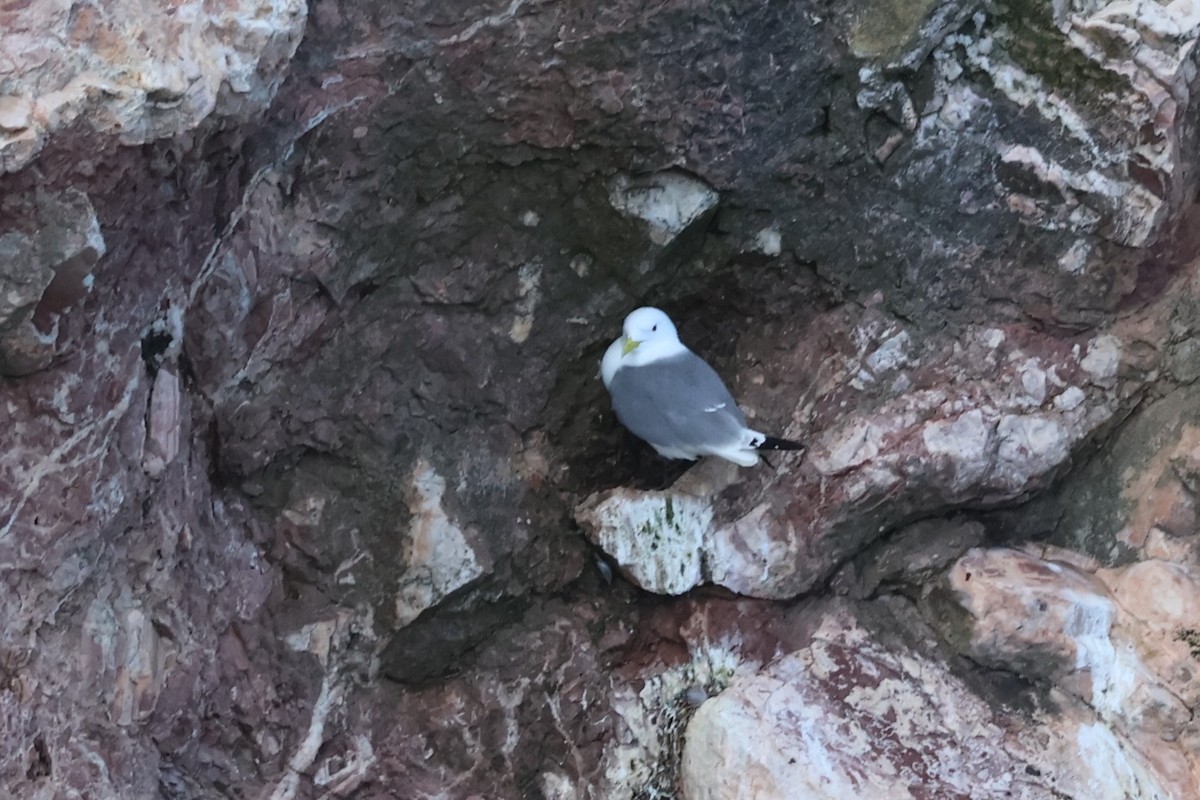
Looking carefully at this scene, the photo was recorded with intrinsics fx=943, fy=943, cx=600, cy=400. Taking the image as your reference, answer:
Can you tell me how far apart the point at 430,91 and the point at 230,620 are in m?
1.01

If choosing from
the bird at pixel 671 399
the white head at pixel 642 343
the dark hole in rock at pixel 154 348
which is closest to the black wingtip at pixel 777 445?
the bird at pixel 671 399

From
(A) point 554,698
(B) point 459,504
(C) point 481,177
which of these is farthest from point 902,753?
(C) point 481,177

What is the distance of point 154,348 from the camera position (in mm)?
1497

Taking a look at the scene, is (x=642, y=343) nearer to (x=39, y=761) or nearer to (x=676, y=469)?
(x=676, y=469)

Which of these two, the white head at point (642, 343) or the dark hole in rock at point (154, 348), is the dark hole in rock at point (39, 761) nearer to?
the dark hole in rock at point (154, 348)

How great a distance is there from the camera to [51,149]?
118 cm

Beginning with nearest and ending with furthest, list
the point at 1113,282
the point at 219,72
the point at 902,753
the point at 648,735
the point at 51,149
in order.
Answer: the point at 51,149
the point at 219,72
the point at 902,753
the point at 648,735
the point at 1113,282

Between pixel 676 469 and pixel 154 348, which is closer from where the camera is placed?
pixel 154 348

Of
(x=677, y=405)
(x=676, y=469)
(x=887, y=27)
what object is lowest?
(x=676, y=469)

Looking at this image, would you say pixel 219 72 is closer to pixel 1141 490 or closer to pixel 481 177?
pixel 481 177

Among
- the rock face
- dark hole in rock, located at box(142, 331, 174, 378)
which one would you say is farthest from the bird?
dark hole in rock, located at box(142, 331, 174, 378)

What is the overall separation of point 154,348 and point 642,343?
89 centimetres

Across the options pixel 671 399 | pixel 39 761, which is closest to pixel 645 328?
pixel 671 399

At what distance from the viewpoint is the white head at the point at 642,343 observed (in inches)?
74.4
